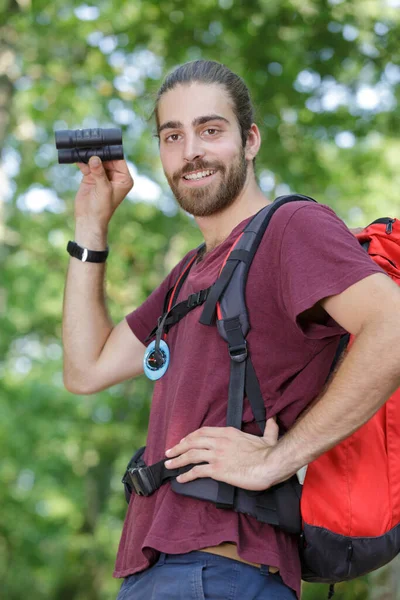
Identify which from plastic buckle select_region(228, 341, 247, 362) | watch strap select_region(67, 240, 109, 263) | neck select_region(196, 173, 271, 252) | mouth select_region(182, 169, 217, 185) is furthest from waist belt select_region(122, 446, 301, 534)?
watch strap select_region(67, 240, 109, 263)

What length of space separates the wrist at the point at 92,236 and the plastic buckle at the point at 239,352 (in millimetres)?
1251

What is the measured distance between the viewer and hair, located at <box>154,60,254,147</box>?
3018 mm

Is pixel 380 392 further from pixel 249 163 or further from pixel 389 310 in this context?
pixel 249 163

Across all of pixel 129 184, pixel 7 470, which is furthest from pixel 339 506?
pixel 7 470

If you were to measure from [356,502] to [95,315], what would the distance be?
5.14ft

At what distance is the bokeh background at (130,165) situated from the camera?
8297 millimetres

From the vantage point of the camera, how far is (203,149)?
2.91m

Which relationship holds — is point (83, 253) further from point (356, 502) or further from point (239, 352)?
point (356, 502)

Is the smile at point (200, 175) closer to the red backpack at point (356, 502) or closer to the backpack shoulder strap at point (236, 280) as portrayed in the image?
the backpack shoulder strap at point (236, 280)

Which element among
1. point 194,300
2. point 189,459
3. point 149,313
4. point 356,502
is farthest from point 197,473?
point 149,313

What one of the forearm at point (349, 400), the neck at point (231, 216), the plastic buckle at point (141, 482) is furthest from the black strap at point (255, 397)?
the neck at point (231, 216)

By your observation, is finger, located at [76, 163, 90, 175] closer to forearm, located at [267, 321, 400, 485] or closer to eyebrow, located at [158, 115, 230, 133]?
eyebrow, located at [158, 115, 230, 133]

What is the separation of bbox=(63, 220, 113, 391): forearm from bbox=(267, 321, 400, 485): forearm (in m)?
1.32

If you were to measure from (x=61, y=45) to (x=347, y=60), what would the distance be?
474 cm
